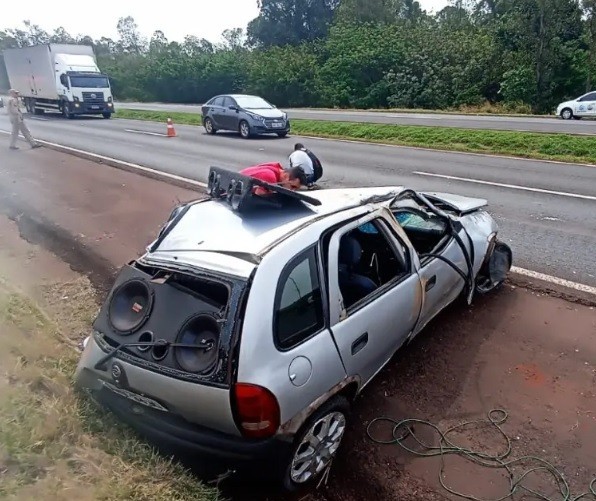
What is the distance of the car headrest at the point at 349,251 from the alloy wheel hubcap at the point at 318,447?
3.69 ft

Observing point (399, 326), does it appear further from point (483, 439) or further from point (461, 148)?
point (461, 148)

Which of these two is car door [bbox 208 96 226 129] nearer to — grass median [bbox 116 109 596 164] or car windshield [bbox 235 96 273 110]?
car windshield [bbox 235 96 273 110]

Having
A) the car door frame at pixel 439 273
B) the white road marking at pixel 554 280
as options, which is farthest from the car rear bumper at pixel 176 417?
the white road marking at pixel 554 280

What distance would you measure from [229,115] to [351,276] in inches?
708

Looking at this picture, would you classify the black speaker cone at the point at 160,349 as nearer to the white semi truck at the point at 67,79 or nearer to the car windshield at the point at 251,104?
the car windshield at the point at 251,104

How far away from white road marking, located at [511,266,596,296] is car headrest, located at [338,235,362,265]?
3087mm

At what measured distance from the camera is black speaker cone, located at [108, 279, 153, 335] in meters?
3.20

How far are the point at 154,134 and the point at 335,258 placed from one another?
19.7 m

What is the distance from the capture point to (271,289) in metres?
2.88

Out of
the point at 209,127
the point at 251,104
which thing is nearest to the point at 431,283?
the point at 251,104

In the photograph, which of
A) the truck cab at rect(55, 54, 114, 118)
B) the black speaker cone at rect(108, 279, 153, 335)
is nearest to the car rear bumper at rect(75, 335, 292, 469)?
the black speaker cone at rect(108, 279, 153, 335)

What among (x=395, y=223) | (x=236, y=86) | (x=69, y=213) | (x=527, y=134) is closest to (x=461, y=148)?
(x=527, y=134)

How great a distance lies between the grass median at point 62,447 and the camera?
2756 mm

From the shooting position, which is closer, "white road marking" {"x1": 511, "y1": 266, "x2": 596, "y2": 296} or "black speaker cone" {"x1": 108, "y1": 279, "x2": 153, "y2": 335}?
"black speaker cone" {"x1": 108, "y1": 279, "x2": 153, "y2": 335}
